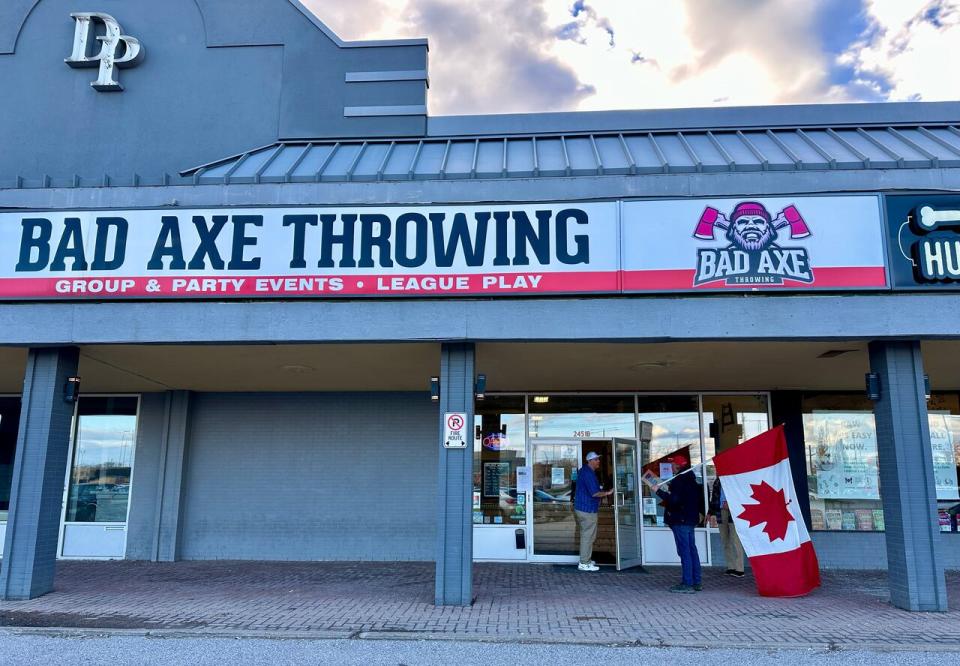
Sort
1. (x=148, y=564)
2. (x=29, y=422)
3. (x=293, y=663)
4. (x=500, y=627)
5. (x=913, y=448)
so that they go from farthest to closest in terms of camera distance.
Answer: (x=148, y=564)
(x=29, y=422)
(x=913, y=448)
(x=500, y=627)
(x=293, y=663)

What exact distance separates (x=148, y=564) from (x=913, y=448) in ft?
36.9

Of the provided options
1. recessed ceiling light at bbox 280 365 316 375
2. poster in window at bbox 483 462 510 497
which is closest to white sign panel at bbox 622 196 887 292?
recessed ceiling light at bbox 280 365 316 375

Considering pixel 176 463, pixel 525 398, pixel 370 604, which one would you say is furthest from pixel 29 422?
pixel 525 398

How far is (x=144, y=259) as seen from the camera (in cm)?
930

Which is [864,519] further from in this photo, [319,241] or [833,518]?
[319,241]

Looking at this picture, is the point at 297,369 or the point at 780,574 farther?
the point at 297,369

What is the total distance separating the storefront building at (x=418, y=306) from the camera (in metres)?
8.79

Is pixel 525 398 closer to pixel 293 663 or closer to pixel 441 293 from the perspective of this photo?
pixel 441 293

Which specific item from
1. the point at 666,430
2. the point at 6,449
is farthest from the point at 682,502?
the point at 6,449

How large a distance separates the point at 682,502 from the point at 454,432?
329 centimetres

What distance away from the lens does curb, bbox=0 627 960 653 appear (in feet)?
22.5

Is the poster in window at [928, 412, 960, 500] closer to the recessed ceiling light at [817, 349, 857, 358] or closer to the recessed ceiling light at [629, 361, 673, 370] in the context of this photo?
the recessed ceiling light at [817, 349, 857, 358]

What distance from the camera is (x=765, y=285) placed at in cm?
873

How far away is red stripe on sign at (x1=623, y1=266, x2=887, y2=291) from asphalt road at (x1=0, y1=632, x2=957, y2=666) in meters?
3.95
